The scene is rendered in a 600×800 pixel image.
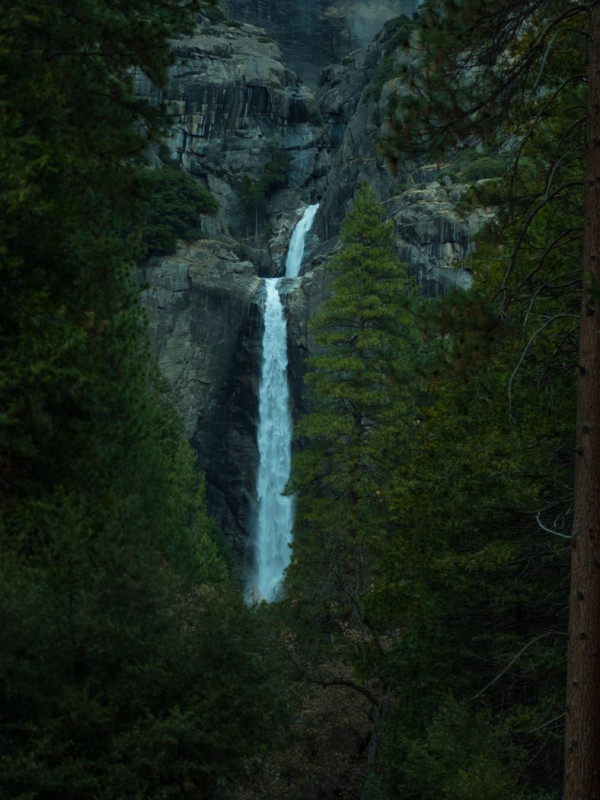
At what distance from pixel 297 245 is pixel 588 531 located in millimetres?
54701

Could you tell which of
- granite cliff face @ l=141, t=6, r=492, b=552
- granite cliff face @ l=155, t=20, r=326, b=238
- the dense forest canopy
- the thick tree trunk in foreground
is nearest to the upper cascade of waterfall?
granite cliff face @ l=141, t=6, r=492, b=552

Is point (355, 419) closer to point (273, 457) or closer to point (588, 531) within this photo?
point (588, 531)

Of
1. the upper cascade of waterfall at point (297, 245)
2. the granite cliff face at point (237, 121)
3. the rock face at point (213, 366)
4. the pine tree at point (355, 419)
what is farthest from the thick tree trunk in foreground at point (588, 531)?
the granite cliff face at point (237, 121)

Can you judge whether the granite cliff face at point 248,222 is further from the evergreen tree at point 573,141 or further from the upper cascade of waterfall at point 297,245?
the evergreen tree at point 573,141

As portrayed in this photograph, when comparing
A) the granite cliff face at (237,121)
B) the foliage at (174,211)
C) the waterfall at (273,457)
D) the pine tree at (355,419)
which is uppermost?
the granite cliff face at (237,121)

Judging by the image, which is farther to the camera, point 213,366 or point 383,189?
point 383,189

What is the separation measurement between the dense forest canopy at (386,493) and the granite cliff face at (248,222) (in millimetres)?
8658

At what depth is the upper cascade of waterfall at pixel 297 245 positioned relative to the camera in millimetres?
59219

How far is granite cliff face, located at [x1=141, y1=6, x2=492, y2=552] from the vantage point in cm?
4569

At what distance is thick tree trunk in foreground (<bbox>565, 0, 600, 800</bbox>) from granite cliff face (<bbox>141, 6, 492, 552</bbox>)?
13.1 meters

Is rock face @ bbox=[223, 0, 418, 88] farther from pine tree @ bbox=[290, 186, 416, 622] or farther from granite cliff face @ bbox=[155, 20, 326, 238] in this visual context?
pine tree @ bbox=[290, 186, 416, 622]

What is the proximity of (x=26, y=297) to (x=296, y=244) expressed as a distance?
51.5 m

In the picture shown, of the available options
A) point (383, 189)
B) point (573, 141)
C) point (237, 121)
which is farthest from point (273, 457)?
point (573, 141)

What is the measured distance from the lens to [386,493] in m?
17.6
